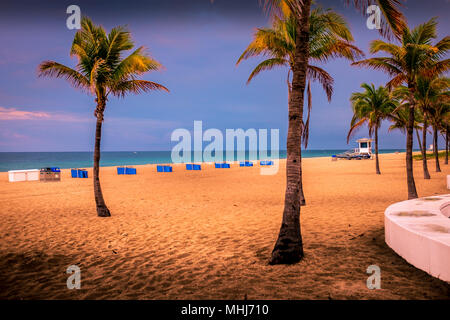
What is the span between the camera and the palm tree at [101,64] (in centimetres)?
811

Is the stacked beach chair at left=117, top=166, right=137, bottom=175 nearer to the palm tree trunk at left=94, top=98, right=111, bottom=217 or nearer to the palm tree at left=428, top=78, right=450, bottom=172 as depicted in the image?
the palm tree trunk at left=94, top=98, right=111, bottom=217

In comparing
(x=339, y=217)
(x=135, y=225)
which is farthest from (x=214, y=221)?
(x=339, y=217)

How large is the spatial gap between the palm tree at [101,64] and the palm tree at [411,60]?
8.11 m

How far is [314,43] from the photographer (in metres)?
8.56

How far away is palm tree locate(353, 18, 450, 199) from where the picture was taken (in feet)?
29.9

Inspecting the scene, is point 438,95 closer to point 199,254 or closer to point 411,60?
point 411,60

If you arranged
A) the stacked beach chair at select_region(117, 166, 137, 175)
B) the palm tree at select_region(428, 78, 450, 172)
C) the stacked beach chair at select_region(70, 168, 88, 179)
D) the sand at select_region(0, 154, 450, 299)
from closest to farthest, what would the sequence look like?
the sand at select_region(0, 154, 450, 299), the palm tree at select_region(428, 78, 450, 172), the stacked beach chair at select_region(70, 168, 88, 179), the stacked beach chair at select_region(117, 166, 137, 175)

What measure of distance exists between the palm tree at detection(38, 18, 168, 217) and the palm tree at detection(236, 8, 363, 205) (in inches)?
135

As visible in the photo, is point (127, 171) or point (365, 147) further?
point (365, 147)

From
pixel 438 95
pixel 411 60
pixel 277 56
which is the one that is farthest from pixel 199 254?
pixel 438 95

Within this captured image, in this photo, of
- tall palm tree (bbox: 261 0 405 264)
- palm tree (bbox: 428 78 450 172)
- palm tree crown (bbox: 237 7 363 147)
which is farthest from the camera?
palm tree (bbox: 428 78 450 172)

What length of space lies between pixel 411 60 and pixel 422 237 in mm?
8124

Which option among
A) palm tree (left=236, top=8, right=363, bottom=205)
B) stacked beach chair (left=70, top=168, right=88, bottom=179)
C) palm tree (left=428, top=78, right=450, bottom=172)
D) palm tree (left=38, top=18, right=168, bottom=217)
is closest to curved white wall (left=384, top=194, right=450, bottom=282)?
palm tree (left=236, top=8, right=363, bottom=205)

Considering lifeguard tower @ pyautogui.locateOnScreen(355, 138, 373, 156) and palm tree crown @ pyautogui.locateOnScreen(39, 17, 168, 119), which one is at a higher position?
palm tree crown @ pyautogui.locateOnScreen(39, 17, 168, 119)
